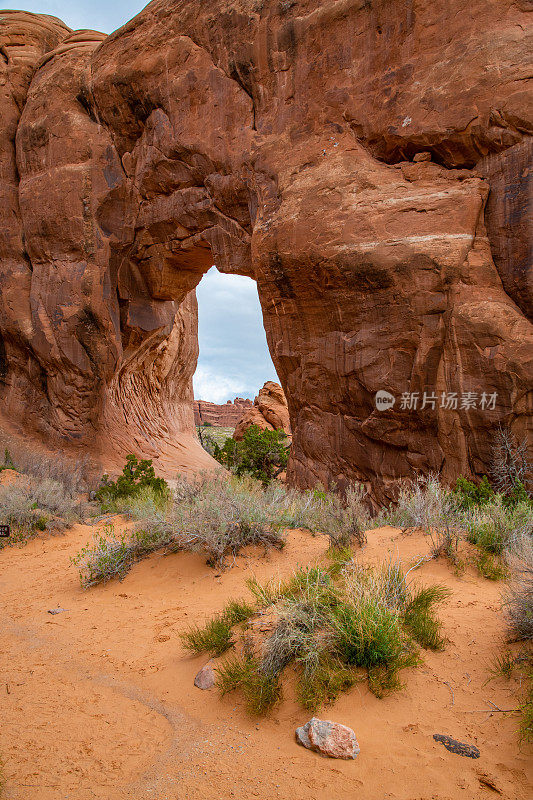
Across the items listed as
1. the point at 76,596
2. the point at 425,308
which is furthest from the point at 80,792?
the point at 425,308

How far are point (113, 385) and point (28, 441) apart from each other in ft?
Answer: 10.6

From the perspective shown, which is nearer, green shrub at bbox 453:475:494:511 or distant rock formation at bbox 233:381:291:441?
green shrub at bbox 453:475:494:511

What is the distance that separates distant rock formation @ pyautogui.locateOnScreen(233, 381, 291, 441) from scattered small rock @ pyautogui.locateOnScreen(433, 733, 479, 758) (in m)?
18.7

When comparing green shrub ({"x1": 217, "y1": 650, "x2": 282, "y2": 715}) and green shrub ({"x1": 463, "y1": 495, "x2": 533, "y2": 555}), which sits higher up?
green shrub ({"x1": 463, "y1": 495, "x2": 533, "y2": 555})

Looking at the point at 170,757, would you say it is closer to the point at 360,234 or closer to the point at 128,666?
the point at 128,666

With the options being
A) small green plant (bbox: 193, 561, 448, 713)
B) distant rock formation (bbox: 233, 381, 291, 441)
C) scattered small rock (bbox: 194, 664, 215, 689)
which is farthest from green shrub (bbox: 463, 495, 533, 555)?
distant rock formation (bbox: 233, 381, 291, 441)

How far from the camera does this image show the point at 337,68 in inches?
374

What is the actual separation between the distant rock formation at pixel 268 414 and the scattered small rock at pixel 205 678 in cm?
1785

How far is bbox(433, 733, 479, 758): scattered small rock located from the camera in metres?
2.48

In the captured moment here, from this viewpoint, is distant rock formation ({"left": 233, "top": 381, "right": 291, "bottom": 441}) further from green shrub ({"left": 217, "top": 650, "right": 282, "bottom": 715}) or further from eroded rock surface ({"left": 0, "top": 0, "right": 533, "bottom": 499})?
green shrub ({"left": 217, "top": 650, "right": 282, "bottom": 715})

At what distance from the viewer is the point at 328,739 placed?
8.53ft

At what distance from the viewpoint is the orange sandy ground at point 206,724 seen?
239 centimetres

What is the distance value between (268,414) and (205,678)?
19483mm

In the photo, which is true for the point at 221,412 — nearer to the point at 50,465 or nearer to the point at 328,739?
the point at 50,465
